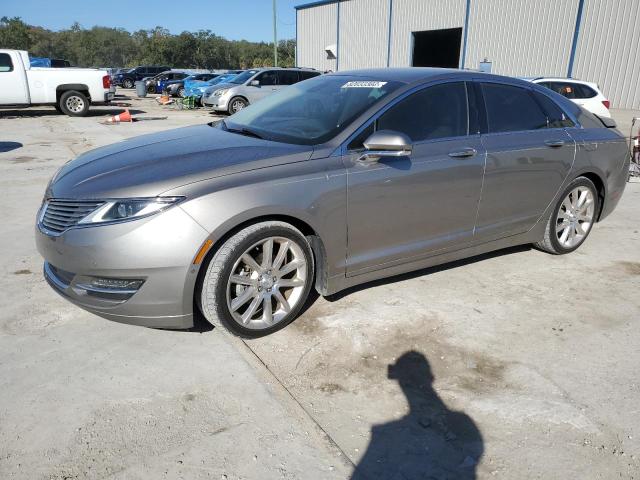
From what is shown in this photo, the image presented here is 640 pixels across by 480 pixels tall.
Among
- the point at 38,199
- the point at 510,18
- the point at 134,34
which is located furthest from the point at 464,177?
the point at 134,34

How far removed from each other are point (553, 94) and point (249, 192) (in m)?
3.14

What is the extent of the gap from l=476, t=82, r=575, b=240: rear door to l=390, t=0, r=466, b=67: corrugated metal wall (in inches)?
948

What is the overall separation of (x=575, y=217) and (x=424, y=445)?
327 cm

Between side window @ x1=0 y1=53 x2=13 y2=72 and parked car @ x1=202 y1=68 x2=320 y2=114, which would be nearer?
side window @ x1=0 y1=53 x2=13 y2=72

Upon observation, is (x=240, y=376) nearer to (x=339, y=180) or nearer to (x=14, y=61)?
(x=339, y=180)

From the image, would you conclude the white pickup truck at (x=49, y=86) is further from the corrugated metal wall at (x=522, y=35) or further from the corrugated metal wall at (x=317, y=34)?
the corrugated metal wall at (x=317, y=34)

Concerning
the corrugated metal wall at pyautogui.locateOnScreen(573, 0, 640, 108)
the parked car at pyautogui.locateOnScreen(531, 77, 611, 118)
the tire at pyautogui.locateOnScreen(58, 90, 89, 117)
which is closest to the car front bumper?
the parked car at pyautogui.locateOnScreen(531, 77, 611, 118)

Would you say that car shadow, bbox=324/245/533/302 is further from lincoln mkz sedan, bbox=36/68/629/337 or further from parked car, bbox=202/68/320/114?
parked car, bbox=202/68/320/114

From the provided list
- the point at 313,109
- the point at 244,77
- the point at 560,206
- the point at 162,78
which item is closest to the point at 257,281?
the point at 313,109

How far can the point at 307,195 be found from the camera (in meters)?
3.11

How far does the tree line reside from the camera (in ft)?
230

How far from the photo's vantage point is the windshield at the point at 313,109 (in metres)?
3.45

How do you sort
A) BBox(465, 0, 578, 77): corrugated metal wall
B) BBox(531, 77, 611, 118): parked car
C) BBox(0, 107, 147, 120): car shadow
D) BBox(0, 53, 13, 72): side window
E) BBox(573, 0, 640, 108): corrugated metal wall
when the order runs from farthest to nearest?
BBox(465, 0, 578, 77): corrugated metal wall, BBox(573, 0, 640, 108): corrugated metal wall, BBox(0, 107, 147, 120): car shadow, BBox(0, 53, 13, 72): side window, BBox(531, 77, 611, 118): parked car

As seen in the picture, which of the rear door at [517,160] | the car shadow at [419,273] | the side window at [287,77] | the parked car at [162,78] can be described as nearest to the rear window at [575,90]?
the car shadow at [419,273]
